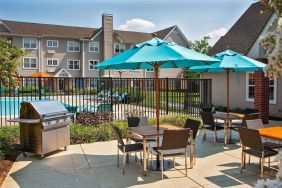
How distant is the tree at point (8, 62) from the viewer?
20.0ft

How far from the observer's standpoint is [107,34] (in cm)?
4228

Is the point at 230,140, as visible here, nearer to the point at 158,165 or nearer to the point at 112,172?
the point at 158,165

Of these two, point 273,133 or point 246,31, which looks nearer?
point 273,133

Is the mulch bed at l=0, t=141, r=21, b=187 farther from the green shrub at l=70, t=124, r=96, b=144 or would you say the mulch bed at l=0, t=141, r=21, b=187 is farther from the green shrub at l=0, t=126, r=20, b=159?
the green shrub at l=70, t=124, r=96, b=144

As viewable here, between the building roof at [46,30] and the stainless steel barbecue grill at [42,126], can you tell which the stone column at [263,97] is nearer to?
the stainless steel barbecue grill at [42,126]

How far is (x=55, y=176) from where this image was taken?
604 centimetres

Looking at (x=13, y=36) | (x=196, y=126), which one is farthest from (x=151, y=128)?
(x=13, y=36)

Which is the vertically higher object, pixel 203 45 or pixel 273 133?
pixel 203 45

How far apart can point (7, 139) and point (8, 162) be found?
6.06 ft

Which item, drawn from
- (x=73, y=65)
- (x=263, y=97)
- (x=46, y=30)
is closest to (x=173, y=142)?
(x=263, y=97)

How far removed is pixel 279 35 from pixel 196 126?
15.7ft

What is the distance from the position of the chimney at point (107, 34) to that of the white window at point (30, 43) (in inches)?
385

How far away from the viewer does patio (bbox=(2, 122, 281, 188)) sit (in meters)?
5.59

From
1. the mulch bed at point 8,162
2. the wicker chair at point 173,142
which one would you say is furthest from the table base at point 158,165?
the mulch bed at point 8,162
